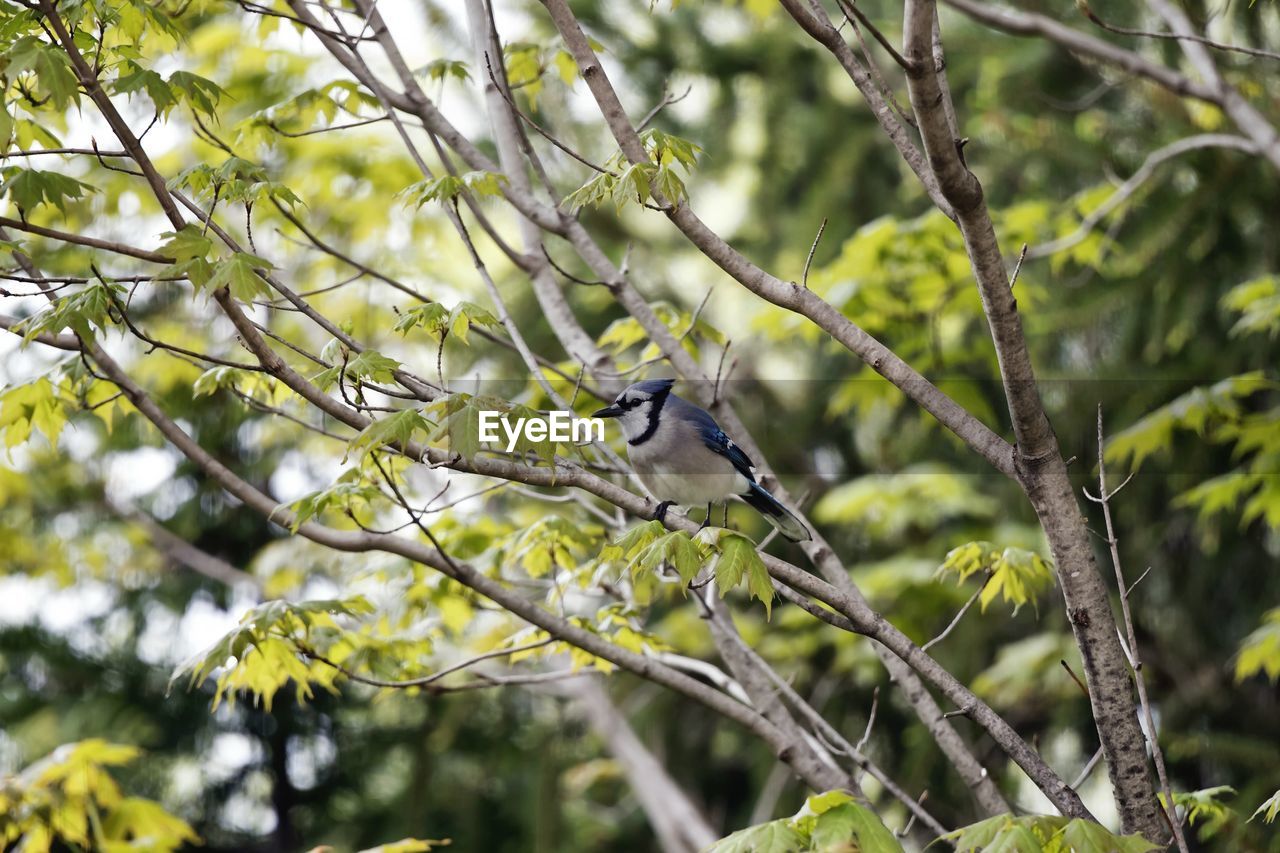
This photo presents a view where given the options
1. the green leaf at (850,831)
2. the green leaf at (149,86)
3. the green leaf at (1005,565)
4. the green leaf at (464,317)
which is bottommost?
the green leaf at (850,831)

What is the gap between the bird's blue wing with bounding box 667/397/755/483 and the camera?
3219 mm

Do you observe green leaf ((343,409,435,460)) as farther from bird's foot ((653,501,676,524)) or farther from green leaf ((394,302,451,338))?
bird's foot ((653,501,676,524))

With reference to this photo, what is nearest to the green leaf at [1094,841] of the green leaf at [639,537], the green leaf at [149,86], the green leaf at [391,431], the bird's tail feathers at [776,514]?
the green leaf at [639,537]

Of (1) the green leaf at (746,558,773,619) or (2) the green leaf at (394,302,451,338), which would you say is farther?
(2) the green leaf at (394,302,451,338)

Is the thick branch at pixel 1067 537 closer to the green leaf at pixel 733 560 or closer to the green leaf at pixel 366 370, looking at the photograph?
the green leaf at pixel 733 560

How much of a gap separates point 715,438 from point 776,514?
0.30m

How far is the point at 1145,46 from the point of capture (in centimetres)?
499

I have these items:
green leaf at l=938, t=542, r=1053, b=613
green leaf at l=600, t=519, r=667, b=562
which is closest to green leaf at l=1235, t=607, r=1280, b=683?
green leaf at l=938, t=542, r=1053, b=613

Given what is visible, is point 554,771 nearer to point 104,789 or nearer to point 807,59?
point 104,789

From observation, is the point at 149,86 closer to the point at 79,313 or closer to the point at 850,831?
the point at 79,313

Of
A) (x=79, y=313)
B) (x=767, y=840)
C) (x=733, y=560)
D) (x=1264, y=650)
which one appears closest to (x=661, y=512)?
(x=733, y=560)

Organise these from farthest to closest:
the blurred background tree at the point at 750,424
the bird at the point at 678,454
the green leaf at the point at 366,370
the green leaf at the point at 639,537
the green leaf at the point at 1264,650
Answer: the blurred background tree at the point at 750,424
the green leaf at the point at 1264,650
the bird at the point at 678,454
the green leaf at the point at 366,370
the green leaf at the point at 639,537

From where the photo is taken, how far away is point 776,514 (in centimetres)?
316

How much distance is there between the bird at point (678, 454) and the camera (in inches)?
126
